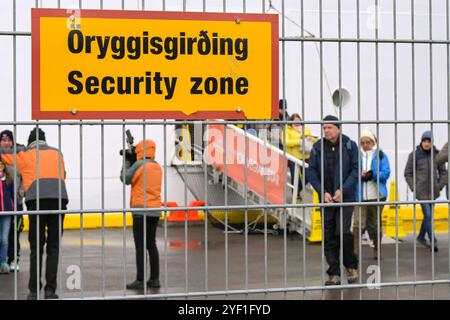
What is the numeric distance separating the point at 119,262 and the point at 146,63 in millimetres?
6056

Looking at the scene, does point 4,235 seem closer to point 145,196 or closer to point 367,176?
point 367,176

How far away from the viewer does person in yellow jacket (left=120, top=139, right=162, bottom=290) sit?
5750 millimetres

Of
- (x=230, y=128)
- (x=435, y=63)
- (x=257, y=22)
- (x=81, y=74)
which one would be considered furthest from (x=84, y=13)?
(x=435, y=63)

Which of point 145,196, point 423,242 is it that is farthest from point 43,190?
point 423,242

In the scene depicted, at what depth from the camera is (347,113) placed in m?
14.8

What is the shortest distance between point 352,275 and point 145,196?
5.96ft

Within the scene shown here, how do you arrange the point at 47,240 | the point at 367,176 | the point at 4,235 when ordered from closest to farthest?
the point at 47,240, the point at 367,176, the point at 4,235

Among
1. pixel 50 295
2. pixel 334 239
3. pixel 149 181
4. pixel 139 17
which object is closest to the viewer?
pixel 139 17

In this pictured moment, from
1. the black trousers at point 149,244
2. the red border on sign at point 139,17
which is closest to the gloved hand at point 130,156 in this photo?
the red border on sign at point 139,17

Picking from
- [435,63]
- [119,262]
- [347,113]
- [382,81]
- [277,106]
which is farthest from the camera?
[347,113]

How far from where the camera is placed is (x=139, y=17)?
520 centimetres

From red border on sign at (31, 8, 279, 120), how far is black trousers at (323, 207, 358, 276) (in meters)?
0.94

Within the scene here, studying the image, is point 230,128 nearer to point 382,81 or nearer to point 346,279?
point 346,279

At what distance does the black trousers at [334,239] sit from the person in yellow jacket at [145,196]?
3.75ft
